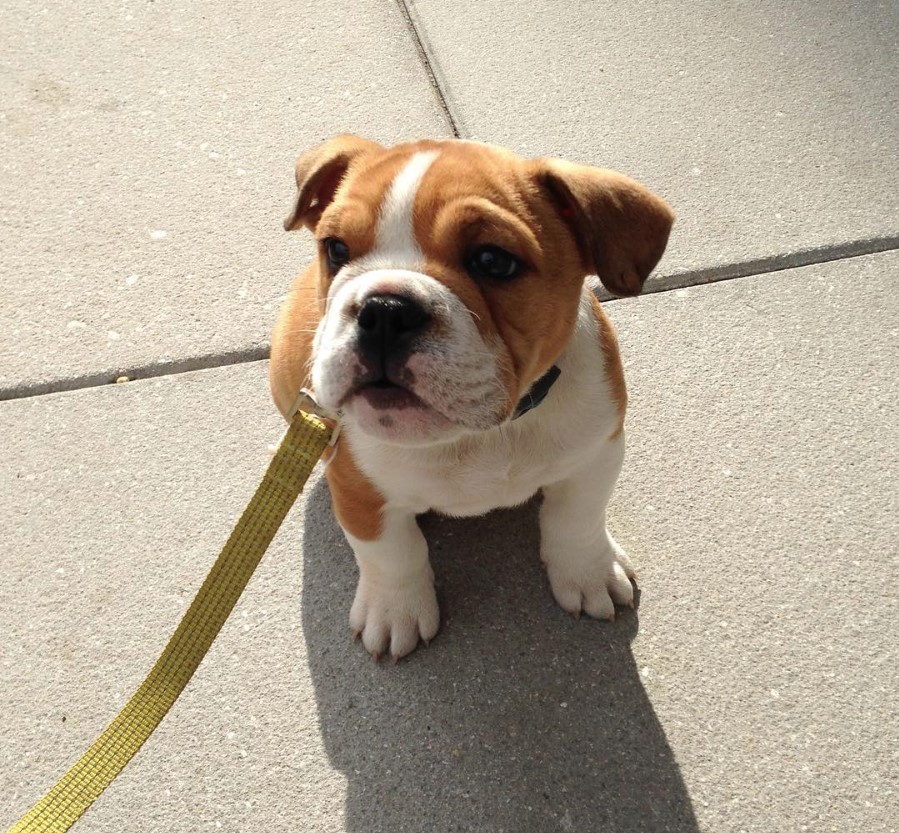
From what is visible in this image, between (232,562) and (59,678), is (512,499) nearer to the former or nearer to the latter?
(232,562)

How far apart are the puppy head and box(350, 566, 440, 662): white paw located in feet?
2.72

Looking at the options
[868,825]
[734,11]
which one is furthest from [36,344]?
[734,11]

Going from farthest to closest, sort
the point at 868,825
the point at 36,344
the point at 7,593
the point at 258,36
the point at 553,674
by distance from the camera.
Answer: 1. the point at 258,36
2. the point at 36,344
3. the point at 7,593
4. the point at 553,674
5. the point at 868,825

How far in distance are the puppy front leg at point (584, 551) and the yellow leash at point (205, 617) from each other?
84cm

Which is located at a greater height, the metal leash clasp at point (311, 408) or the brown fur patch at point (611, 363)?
the metal leash clasp at point (311, 408)

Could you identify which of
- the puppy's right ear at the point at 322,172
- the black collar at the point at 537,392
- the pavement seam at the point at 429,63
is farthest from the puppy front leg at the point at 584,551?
the pavement seam at the point at 429,63

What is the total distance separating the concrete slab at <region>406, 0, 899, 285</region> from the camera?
4.16 m

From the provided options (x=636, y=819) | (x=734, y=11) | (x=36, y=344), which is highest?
(x=36, y=344)

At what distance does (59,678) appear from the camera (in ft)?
9.52

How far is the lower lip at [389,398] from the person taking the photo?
212cm

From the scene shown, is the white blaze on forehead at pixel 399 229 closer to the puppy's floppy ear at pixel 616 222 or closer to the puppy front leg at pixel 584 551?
the puppy's floppy ear at pixel 616 222

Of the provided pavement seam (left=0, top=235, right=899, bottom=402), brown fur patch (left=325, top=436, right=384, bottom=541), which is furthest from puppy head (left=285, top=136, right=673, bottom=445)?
pavement seam (left=0, top=235, right=899, bottom=402)

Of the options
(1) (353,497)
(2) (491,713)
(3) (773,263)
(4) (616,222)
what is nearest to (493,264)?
(4) (616,222)

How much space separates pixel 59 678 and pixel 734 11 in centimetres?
484
